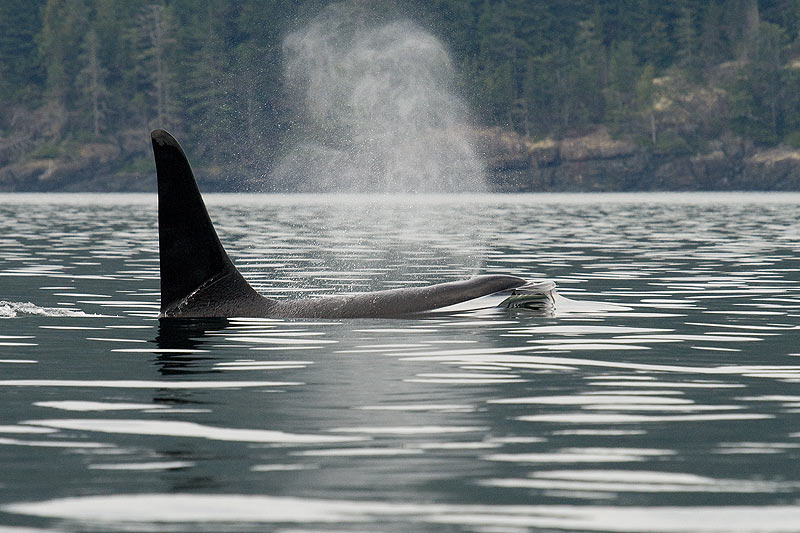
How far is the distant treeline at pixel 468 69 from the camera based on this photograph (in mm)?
132125

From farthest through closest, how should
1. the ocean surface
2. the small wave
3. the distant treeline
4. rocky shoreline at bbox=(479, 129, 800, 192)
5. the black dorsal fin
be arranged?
the distant treeline, rocky shoreline at bbox=(479, 129, 800, 192), the small wave, the black dorsal fin, the ocean surface

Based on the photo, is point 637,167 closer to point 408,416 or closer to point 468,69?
point 468,69

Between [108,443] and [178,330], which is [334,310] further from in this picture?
[108,443]

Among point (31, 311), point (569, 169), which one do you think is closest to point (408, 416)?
point (31, 311)

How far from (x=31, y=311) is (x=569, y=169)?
369 ft

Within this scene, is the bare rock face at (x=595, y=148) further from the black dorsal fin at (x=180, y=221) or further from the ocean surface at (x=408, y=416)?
the black dorsal fin at (x=180, y=221)

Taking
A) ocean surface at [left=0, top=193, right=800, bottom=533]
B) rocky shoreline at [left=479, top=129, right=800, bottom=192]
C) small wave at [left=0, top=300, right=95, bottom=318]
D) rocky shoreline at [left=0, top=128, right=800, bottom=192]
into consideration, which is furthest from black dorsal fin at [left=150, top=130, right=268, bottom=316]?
rocky shoreline at [left=479, top=129, right=800, bottom=192]

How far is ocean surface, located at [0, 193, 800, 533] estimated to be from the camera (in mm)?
6844

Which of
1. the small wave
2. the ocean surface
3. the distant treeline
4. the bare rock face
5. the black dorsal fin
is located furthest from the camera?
the distant treeline

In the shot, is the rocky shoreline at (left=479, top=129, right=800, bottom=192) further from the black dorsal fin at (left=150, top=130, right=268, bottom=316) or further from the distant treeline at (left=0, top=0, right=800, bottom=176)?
the black dorsal fin at (left=150, top=130, right=268, bottom=316)

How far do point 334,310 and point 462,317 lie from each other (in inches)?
57.2

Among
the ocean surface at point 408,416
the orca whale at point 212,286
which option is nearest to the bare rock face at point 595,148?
the ocean surface at point 408,416

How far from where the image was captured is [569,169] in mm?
127625

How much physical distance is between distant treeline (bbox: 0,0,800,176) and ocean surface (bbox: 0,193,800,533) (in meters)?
114
